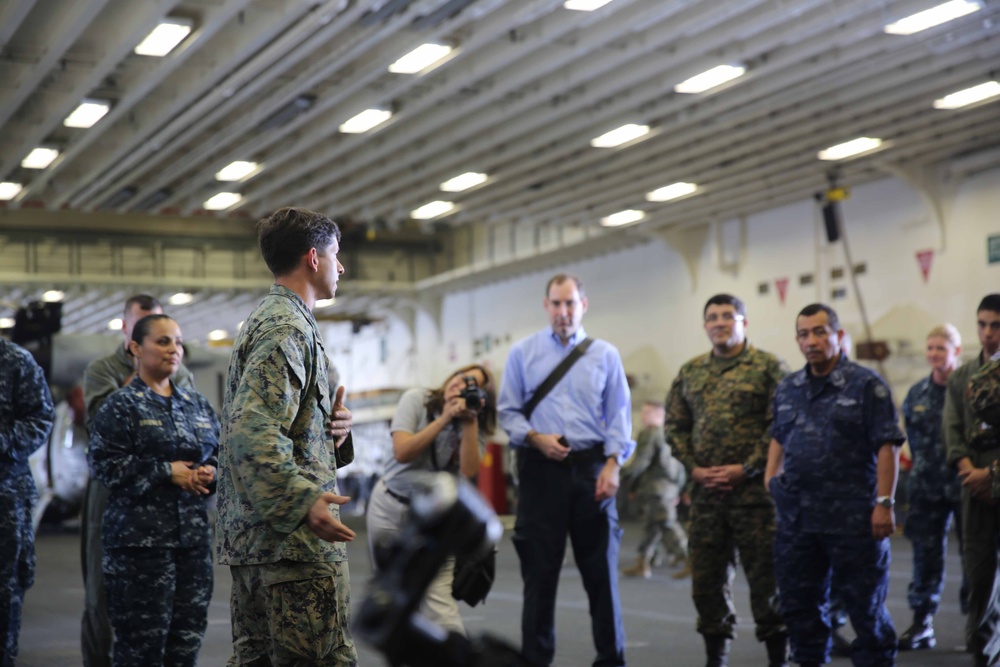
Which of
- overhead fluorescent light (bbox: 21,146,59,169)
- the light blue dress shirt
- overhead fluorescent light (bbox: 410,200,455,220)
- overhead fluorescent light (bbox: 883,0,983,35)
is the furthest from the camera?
overhead fluorescent light (bbox: 410,200,455,220)

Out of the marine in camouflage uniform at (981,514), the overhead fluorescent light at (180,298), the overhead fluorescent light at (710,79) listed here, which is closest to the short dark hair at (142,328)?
the marine in camouflage uniform at (981,514)

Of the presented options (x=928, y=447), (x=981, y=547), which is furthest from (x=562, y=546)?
(x=928, y=447)

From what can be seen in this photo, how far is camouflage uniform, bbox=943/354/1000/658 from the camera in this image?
5.17m

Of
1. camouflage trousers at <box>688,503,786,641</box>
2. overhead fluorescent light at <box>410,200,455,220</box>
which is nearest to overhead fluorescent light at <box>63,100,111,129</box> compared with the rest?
overhead fluorescent light at <box>410,200,455,220</box>

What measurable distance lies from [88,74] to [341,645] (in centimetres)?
1023

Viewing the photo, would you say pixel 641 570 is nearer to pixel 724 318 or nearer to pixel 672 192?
pixel 724 318

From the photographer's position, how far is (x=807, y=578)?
5023 mm

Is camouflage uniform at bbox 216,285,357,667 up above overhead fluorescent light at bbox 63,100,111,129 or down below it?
below

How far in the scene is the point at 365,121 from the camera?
1345 cm

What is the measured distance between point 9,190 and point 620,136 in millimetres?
9567

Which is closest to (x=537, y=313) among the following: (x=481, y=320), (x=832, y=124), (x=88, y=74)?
(x=481, y=320)

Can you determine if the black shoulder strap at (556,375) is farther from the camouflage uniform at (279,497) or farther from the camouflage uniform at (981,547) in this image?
the camouflage uniform at (279,497)

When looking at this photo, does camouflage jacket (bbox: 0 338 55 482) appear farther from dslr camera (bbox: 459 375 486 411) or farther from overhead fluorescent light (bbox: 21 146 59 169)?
overhead fluorescent light (bbox: 21 146 59 169)

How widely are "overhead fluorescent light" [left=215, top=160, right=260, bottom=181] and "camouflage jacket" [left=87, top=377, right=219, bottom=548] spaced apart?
11340 mm
